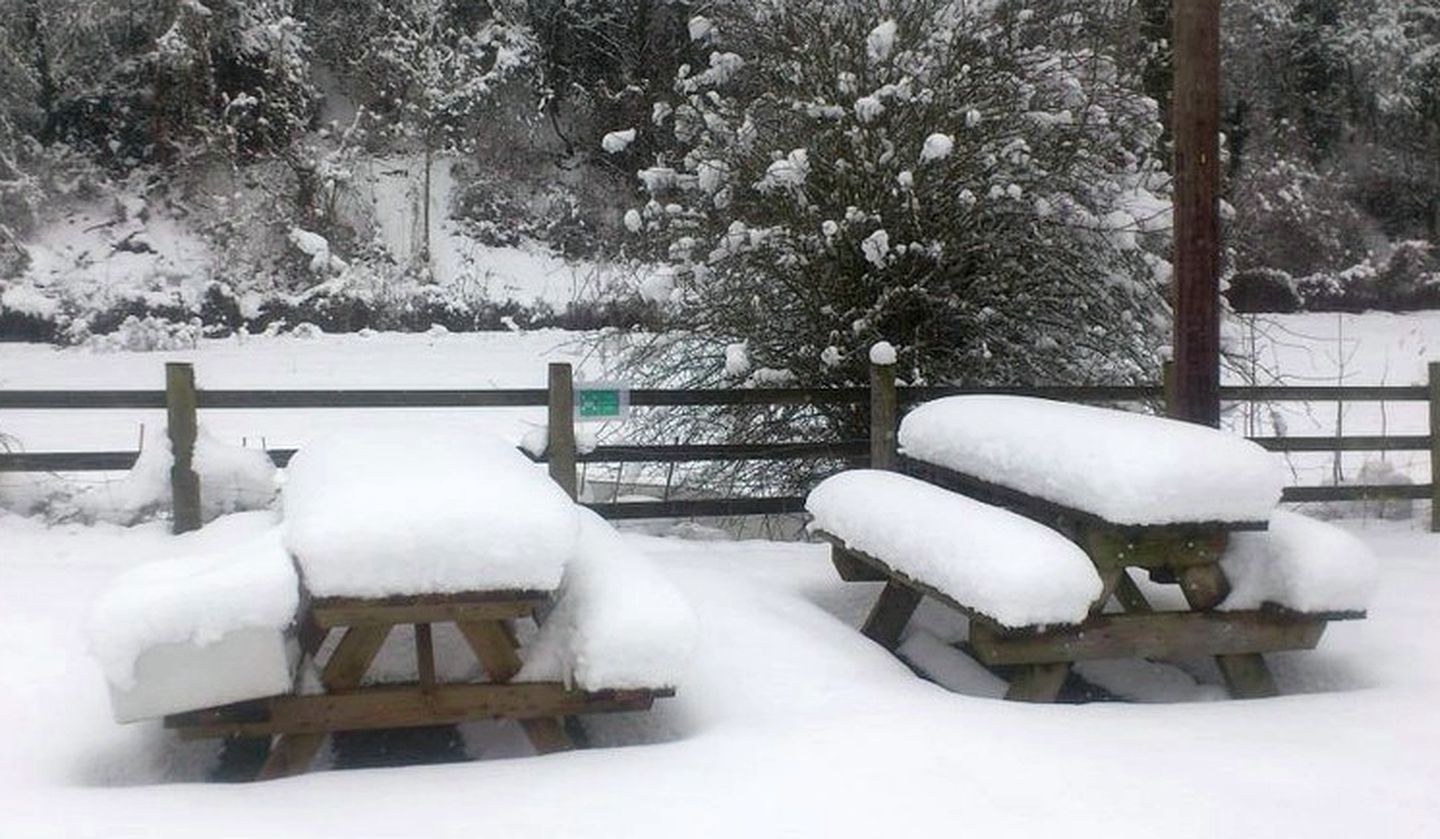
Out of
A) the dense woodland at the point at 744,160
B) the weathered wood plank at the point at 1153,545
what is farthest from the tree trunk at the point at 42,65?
the weathered wood plank at the point at 1153,545

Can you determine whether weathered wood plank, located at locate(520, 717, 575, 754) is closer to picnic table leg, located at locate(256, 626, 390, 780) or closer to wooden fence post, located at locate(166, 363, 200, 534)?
picnic table leg, located at locate(256, 626, 390, 780)

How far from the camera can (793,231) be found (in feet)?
30.8

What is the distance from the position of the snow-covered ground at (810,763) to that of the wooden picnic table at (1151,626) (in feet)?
0.78

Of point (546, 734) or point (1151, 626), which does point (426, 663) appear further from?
point (1151, 626)

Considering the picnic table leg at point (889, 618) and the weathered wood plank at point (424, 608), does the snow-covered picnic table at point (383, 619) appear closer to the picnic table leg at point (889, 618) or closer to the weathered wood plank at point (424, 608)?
the weathered wood plank at point (424, 608)

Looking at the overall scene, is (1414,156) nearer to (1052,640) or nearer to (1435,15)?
(1435,15)

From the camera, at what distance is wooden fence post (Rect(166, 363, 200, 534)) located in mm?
7746

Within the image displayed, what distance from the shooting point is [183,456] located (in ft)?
25.7

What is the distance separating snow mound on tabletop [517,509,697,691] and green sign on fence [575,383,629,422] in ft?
10.1

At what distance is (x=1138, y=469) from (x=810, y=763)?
1.85 m

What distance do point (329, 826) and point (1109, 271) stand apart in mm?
7464

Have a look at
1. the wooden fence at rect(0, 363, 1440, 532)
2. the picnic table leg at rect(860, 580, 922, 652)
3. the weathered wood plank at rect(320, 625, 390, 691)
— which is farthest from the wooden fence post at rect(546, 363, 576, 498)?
the weathered wood plank at rect(320, 625, 390, 691)

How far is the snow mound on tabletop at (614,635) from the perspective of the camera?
467 cm

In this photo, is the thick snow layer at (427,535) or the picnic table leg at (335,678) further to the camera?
the picnic table leg at (335,678)
